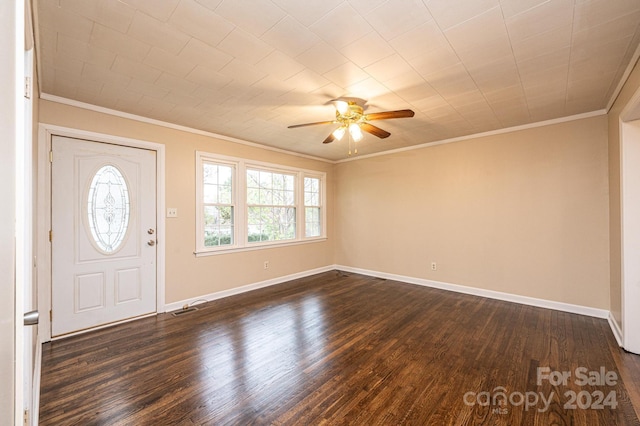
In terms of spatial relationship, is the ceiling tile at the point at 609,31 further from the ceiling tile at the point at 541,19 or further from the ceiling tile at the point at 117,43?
the ceiling tile at the point at 117,43

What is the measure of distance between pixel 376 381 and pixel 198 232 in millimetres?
3120

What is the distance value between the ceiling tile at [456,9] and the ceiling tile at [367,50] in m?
0.39

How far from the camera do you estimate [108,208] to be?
334 centimetres

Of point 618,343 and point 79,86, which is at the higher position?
point 79,86

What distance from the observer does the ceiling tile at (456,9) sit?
1693 millimetres

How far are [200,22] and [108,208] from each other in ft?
8.46

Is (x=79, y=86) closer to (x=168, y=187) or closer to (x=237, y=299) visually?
(x=168, y=187)

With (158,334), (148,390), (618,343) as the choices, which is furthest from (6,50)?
(618,343)

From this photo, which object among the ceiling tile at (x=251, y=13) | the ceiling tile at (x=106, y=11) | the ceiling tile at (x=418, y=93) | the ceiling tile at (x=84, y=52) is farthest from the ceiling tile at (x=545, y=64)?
the ceiling tile at (x=84, y=52)

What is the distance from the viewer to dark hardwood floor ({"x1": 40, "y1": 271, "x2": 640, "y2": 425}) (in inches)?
74.5

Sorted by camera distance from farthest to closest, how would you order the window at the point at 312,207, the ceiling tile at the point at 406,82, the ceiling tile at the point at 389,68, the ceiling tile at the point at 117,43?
the window at the point at 312,207
the ceiling tile at the point at 406,82
the ceiling tile at the point at 389,68
the ceiling tile at the point at 117,43

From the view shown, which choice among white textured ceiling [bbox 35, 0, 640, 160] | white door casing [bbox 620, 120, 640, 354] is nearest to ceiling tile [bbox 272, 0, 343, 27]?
white textured ceiling [bbox 35, 0, 640, 160]

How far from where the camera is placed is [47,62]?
89.9 inches

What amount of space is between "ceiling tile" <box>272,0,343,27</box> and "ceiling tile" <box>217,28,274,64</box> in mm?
374
